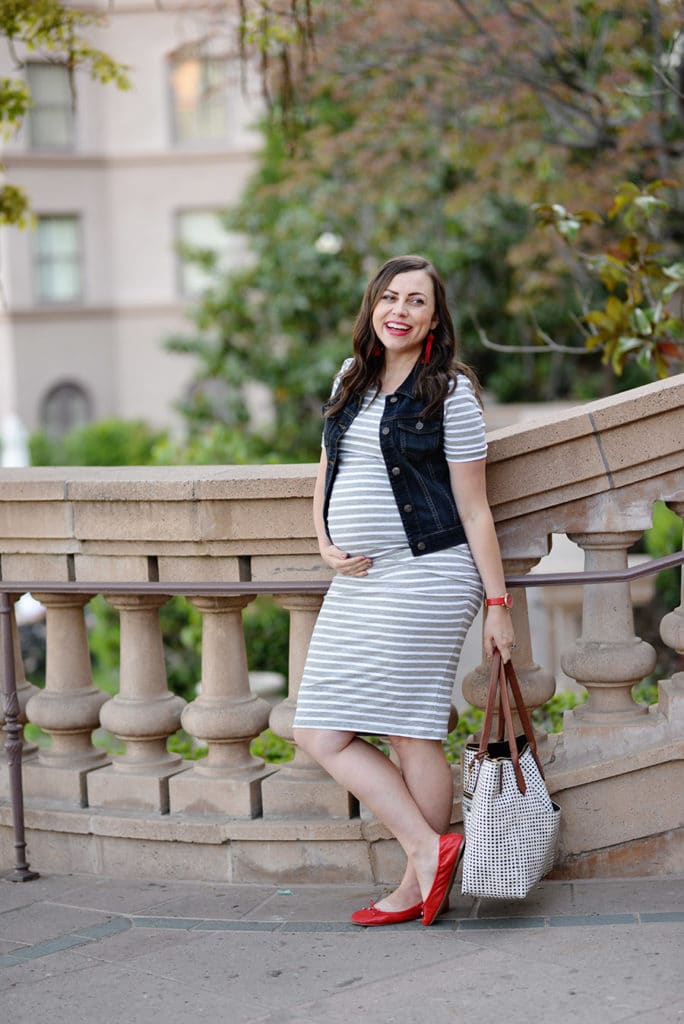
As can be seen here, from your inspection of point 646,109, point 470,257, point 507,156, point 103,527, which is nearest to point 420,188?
point 470,257

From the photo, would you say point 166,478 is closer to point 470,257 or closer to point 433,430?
point 433,430

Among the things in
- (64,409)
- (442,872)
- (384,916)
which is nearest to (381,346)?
(442,872)

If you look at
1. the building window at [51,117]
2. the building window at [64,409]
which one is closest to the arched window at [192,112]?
the building window at [51,117]

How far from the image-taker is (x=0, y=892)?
4598 millimetres

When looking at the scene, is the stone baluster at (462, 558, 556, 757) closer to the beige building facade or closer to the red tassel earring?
the red tassel earring

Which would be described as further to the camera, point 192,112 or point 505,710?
point 192,112

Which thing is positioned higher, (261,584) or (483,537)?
(483,537)

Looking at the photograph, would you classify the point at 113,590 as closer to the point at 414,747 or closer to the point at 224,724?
the point at 224,724

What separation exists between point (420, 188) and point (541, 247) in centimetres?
266

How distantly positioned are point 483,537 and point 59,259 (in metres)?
29.8

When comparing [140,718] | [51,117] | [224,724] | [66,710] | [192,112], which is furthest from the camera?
[51,117]

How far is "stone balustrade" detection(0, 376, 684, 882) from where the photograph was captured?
4211 millimetres

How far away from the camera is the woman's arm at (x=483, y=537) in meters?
3.98

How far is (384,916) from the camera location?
4086 mm
